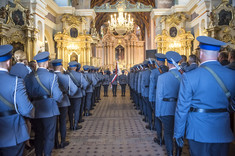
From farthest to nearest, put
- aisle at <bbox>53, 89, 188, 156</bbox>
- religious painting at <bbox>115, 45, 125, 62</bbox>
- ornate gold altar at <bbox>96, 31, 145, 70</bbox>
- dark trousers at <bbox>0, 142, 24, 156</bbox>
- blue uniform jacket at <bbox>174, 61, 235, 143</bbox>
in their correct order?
religious painting at <bbox>115, 45, 125, 62</bbox>
ornate gold altar at <bbox>96, 31, 145, 70</bbox>
aisle at <bbox>53, 89, 188, 156</bbox>
dark trousers at <bbox>0, 142, 24, 156</bbox>
blue uniform jacket at <bbox>174, 61, 235, 143</bbox>

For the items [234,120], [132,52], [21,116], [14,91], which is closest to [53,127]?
[21,116]

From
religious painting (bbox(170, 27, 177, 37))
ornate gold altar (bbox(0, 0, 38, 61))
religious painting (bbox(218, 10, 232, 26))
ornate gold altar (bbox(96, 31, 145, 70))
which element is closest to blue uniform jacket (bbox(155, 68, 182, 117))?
ornate gold altar (bbox(0, 0, 38, 61))

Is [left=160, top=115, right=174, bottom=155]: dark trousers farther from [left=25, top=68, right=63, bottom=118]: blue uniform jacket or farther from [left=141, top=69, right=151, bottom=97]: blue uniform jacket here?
[left=141, top=69, right=151, bottom=97]: blue uniform jacket

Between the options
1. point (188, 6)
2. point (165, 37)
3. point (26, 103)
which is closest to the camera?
point (26, 103)

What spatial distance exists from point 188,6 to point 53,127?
16.3 m

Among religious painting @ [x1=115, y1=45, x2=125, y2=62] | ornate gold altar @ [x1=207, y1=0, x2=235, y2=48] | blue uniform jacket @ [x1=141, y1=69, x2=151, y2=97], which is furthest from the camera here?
religious painting @ [x1=115, y1=45, x2=125, y2=62]

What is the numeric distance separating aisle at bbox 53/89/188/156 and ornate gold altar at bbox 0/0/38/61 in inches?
278

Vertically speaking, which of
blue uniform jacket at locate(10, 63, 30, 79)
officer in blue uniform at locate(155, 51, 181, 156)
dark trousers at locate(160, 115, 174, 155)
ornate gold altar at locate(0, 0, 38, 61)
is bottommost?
dark trousers at locate(160, 115, 174, 155)

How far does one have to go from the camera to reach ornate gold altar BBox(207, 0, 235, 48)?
10.4 m

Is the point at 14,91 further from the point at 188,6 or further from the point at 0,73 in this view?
the point at 188,6

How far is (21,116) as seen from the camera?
2330mm

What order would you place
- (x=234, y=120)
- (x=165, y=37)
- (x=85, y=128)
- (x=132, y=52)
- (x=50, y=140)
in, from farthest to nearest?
(x=132, y=52) → (x=165, y=37) → (x=85, y=128) → (x=234, y=120) → (x=50, y=140)

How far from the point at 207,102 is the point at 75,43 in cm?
1716

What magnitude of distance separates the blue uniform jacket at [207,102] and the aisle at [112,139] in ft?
6.32
